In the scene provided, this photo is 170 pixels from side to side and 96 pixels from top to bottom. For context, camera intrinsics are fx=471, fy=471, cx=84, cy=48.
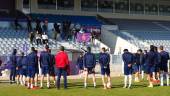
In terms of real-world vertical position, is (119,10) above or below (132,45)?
above

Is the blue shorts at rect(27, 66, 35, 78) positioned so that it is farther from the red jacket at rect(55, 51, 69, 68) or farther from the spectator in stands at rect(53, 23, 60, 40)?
the spectator in stands at rect(53, 23, 60, 40)

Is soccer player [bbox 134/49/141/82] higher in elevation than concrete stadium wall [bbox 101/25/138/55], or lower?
lower

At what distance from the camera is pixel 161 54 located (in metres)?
22.3

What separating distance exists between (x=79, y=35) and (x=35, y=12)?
Result: 17.9ft

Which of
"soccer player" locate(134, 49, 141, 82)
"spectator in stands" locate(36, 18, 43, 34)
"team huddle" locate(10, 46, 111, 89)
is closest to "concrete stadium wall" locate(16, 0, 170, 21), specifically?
"spectator in stands" locate(36, 18, 43, 34)

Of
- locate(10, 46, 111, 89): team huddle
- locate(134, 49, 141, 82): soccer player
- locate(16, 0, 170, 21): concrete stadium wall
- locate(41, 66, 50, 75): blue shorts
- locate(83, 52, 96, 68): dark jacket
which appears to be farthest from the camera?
locate(16, 0, 170, 21): concrete stadium wall

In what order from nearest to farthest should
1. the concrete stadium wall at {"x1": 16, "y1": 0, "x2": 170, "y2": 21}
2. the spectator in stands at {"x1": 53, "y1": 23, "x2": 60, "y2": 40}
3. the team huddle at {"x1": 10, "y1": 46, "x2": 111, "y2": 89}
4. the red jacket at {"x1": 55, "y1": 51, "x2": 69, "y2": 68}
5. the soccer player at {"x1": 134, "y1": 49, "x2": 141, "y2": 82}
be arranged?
the red jacket at {"x1": 55, "y1": 51, "x2": 69, "y2": 68}
the team huddle at {"x1": 10, "y1": 46, "x2": 111, "y2": 89}
the soccer player at {"x1": 134, "y1": 49, "x2": 141, "y2": 82}
the spectator in stands at {"x1": 53, "y1": 23, "x2": 60, "y2": 40}
the concrete stadium wall at {"x1": 16, "y1": 0, "x2": 170, "y2": 21}

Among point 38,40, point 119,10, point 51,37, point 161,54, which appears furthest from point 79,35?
point 161,54

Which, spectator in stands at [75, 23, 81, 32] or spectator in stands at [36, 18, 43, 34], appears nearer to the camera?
spectator in stands at [36, 18, 43, 34]

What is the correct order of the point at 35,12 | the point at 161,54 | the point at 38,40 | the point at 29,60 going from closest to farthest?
the point at 29,60
the point at 161,54
the point at 38,40
the point at 35,12

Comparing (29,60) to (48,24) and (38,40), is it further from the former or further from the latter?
(48,24)

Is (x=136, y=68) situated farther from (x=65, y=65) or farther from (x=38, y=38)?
(x=38, y=38)

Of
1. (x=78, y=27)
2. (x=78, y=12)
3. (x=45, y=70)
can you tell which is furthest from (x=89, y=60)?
(x=78, y=12)

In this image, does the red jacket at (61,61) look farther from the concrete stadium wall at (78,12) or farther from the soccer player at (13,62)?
the concrete stadium wall at (78,12)
